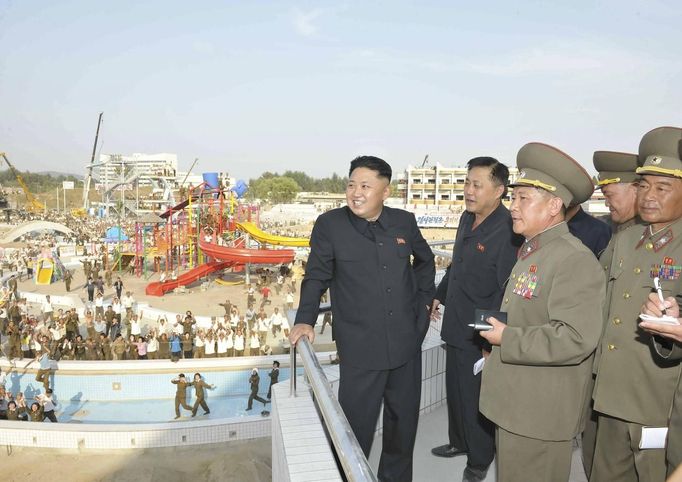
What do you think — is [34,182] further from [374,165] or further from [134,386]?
[374,165]

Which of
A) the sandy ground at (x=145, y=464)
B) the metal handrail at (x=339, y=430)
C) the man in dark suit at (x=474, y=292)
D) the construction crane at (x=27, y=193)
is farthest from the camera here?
the construction crane at (x=27, y=193)

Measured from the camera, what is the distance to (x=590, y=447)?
266cm

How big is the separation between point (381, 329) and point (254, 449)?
7.91 meters

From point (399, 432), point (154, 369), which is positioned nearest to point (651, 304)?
point (399, 432)

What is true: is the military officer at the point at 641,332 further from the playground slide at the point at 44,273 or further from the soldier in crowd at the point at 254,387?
the playground slide at the point at 44,273

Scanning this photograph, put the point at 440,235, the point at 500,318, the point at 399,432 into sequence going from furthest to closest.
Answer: the point at 440,235 < the point at 399,432 < the point at 500,318

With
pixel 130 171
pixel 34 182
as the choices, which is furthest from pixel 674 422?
pixel 34 182

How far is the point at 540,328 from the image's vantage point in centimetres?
187

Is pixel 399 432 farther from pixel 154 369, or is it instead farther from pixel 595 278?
pixel 154 369

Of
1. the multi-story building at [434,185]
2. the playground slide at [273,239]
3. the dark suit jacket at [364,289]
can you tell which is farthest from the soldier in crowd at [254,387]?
the multi-story building at [434,185]

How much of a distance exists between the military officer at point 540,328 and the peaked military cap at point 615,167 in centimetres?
113

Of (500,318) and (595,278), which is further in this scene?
(500,318)

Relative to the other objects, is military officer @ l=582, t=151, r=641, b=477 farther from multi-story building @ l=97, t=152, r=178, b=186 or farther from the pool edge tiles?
multi-story building @ l=97, t=152, r=178, b=186

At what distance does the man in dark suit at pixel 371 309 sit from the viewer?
267cm
